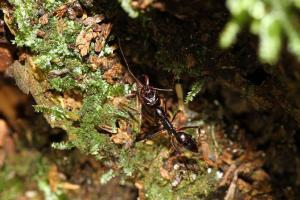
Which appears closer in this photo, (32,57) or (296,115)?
(296,115)

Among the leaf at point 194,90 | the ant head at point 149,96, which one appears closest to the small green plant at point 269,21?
the leaf at point 194,90

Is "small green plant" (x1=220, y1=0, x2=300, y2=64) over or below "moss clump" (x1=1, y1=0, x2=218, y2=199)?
over

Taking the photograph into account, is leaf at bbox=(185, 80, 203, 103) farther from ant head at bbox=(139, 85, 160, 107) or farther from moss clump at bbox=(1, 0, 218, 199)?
moss clump at bbox=(1, 0, 218, 199)

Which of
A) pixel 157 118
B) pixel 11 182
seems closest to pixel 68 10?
pixel 157 118

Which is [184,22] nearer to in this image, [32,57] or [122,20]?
[122,20]

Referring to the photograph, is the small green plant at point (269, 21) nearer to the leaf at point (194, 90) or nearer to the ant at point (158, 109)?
the leaf at point (194, 90)

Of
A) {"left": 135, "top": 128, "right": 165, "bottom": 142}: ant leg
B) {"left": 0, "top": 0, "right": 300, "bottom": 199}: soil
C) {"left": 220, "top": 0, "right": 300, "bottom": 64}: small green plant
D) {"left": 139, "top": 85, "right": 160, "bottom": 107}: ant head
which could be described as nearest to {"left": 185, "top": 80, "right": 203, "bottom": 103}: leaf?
{"left": 0, "top": 0, "right": 300, "bottom": 199}: soil

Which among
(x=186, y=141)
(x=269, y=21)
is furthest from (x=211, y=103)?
(x=269, y=21)
